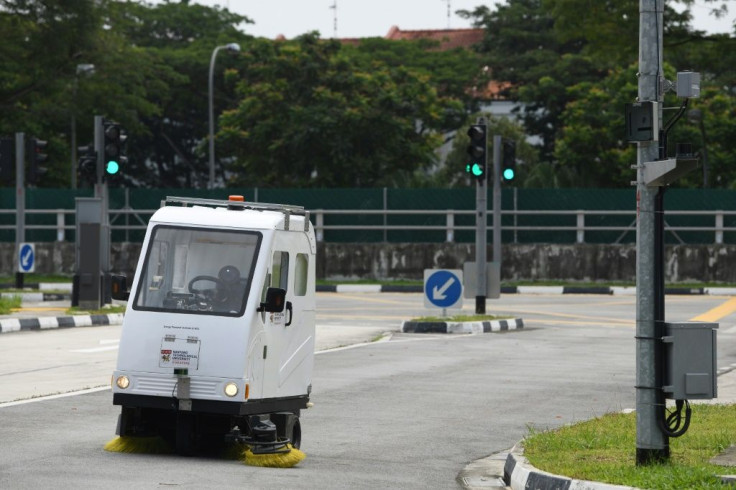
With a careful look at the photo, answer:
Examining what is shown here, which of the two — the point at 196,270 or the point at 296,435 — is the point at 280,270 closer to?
the point at 196,270

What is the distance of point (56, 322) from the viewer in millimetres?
25359

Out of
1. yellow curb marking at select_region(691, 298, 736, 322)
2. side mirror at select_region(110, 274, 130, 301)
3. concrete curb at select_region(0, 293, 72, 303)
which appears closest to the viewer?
side mirror at select_region(110, 274, 130, 301)

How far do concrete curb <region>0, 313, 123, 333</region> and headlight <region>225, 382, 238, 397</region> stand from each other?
13582 millimetres

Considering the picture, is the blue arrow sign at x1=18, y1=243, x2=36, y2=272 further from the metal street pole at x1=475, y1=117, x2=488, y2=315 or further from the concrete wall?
the metal street pole at x1=475, y1=117, x2=488, y2=315

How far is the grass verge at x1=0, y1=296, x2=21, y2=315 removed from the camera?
26781 mm

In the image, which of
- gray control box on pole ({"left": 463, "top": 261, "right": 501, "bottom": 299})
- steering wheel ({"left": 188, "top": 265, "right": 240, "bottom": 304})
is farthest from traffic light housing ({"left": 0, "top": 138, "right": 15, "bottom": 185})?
steering wheel ({"left": 188, "top": 265, "right": 240, "bottom": 304})

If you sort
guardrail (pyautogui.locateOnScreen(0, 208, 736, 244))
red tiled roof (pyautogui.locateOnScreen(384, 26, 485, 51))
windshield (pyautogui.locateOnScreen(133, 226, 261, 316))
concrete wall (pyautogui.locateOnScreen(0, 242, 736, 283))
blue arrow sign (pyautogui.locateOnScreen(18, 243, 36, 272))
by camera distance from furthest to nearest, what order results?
red tiled roof (pyautogui.locateOnScreen(384, 26, 485, 51)) → guardrail (pyautogui.locateOnScreen(0, 208, 736, 244)) → concrete wall (pyautogui.locateOnScreen(0, 242, 736, 283)) → blue arrow sign (pyautogui.locateOnScreen(18, 243, 36, 272)) → windshield (pyautogui.locateOnScreen(133, 226, 261, 316))

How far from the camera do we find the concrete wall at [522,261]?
39031mm

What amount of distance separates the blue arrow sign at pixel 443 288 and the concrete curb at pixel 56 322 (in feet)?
17.9

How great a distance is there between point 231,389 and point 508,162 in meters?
19.6

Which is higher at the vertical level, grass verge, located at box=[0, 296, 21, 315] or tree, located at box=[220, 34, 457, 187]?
tree, located at box=[220, 34, 457, 187]

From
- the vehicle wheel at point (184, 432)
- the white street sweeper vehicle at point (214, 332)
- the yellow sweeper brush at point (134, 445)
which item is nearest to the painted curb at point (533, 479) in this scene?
the white street sweeper vehicle at point (214, 332)

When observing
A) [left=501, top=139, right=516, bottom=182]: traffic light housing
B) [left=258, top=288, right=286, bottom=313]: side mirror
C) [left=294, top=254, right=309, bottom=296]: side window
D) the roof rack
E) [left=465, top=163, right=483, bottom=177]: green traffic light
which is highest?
[left=501, top=139, right=516, bottom=182]: traffic light housing

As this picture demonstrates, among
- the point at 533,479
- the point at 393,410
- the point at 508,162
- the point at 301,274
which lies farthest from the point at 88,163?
the point at 533,479
